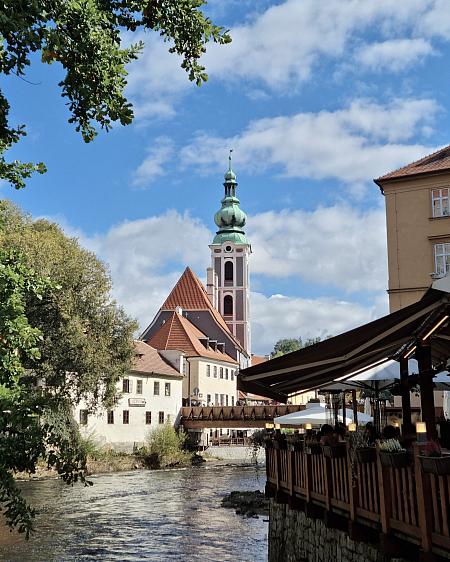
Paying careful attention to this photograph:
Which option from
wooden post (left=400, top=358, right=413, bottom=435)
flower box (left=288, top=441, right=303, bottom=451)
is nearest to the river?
flower box (left=288, top=441, right=303, bottom=451)

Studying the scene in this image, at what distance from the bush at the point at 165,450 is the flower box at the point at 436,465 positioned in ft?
116

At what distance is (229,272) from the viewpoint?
81375 millimetres

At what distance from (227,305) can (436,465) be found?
7512 cm

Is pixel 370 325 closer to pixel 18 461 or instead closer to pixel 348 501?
pixel 348 501

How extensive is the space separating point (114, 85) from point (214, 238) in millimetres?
77577

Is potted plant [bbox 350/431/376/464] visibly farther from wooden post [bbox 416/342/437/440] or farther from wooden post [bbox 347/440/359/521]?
wooden post [bbox 416/342/437/440]

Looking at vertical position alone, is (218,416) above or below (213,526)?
above

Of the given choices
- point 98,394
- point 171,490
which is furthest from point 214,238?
point 171,490

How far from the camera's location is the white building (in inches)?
1555

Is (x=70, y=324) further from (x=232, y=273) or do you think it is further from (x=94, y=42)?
(x=232, y=273)

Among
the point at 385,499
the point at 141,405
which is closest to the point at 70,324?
the point at 141,405

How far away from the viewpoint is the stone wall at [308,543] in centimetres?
770

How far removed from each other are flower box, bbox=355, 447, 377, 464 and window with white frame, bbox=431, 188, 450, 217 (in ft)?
82.0

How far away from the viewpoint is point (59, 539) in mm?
17547
